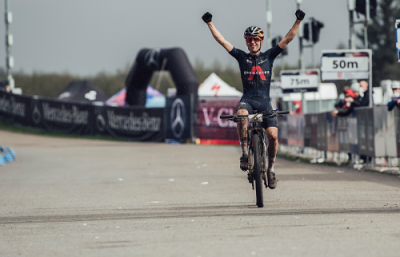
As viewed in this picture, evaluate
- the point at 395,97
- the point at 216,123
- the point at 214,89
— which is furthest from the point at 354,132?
Answer: the point at 214,89

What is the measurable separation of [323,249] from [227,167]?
1088cm

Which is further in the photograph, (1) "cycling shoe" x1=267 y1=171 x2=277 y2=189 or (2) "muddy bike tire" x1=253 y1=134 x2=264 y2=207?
(1) "cycling shoe" x1=267 y1=171 x2=277 y2=189

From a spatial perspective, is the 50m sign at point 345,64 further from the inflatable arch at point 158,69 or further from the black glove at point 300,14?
the inflatable arch at point 158,69

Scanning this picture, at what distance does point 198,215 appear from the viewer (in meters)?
7.56

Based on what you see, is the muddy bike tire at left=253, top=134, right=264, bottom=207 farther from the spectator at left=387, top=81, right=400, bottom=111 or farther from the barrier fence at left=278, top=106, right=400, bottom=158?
the barrier fence at left=278, top=106, right=400, bottom=158

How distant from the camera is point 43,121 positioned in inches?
1561

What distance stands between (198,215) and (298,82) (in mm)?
15831

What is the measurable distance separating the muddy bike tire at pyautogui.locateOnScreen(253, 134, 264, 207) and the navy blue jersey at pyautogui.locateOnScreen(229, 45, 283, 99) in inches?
24.3

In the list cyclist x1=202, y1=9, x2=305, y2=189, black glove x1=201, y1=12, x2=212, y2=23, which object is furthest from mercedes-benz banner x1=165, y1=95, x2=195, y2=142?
cyclist x1=202, y1=9, x2=305, y2=189

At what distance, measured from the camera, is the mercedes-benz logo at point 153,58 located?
36.5m

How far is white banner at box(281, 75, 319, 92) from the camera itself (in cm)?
2275

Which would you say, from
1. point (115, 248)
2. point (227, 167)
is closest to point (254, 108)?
point (115, 248)

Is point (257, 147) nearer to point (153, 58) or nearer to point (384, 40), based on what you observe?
point (153, 58)

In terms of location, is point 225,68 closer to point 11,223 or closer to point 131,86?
point 131,86
